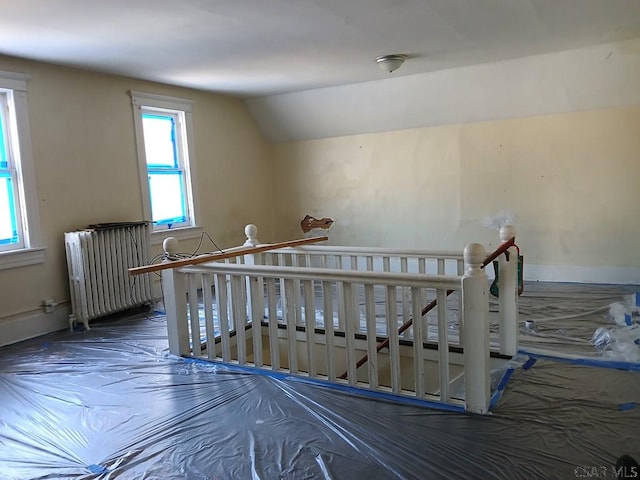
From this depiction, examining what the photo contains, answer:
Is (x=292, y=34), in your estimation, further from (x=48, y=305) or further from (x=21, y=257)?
(x=48, y=305)

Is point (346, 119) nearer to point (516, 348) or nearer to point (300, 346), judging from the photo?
point (300, 346)

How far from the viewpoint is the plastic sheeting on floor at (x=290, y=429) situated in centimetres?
208

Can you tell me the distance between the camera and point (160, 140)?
18.3ft

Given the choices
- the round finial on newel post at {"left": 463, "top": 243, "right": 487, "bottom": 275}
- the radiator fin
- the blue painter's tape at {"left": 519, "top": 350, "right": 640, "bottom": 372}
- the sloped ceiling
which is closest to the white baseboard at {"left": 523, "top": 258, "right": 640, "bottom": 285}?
the sloped ceiling

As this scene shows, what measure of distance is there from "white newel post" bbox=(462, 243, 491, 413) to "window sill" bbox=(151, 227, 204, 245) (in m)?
3.83

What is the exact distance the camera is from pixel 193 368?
328cm

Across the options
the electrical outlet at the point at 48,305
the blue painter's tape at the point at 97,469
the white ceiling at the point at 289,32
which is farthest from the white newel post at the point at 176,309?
the white ceiling at the point at 289,32

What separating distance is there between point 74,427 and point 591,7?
4.04 metres

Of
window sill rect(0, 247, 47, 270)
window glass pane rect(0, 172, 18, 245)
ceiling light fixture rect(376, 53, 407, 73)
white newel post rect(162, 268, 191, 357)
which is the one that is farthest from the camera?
ceiling light fixture rect(376, 53, 407, 73)

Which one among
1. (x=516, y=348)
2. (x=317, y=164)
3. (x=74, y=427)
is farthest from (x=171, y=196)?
(x=516, y=348)

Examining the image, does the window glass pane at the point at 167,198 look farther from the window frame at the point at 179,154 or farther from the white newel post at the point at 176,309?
the white newel post at the point at 176,309

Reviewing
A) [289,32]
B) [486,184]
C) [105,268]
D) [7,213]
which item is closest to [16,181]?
[7,213]

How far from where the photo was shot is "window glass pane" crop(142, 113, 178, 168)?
5412 millimetres

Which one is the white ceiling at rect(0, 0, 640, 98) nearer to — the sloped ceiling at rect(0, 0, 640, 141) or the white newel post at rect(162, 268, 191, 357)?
the sloped ceiling at rect(0, 0, 640, 141)
